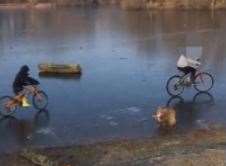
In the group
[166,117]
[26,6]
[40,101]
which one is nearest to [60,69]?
[40,101]

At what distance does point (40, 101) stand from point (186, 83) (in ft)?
13.9

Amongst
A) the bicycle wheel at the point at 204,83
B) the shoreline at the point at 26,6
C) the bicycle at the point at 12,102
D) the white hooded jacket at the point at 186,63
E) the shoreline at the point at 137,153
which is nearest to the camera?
the shoreline at the point at 137,153

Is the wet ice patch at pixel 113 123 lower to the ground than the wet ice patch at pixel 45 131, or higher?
higher

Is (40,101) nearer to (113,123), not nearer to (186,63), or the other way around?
(113,123)

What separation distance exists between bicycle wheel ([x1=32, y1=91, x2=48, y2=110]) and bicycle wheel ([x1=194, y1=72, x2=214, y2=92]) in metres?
4.45

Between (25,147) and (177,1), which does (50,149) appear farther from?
(177,1)

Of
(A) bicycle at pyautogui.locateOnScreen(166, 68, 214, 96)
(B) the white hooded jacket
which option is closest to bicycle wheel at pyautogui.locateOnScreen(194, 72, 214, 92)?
(A) bicycle at pyautogui.locateOnScreen(166, 68, 214, 96)

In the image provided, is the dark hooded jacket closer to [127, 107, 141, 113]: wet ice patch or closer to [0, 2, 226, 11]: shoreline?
[127, 107, 141, 113]: wet ice patch

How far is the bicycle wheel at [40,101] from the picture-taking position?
15.3 m

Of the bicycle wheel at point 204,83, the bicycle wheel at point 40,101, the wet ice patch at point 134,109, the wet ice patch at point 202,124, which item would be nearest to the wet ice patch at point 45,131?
the bicycle wheel at point 40,101

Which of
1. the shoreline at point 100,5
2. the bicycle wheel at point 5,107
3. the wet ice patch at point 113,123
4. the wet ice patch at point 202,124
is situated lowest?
the wet ice patch at point 202,124

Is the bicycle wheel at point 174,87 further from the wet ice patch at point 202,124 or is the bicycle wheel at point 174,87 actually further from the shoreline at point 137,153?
the shoreline at point 137,153

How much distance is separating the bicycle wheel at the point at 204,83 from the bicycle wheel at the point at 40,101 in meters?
4.45

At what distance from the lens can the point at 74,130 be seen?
1371 cm
